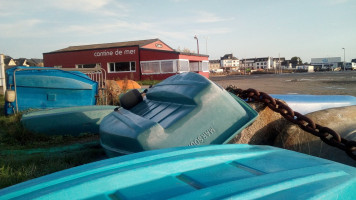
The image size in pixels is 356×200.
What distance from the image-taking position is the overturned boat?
2576 millimetres

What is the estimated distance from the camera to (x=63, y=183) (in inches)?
49.5

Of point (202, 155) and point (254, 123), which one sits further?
point (254, 123)

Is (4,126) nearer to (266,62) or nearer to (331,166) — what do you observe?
(331,166)

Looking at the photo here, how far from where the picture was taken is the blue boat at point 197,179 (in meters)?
1.15

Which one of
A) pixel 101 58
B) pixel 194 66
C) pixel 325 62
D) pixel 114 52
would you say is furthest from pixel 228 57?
pixel 101 58

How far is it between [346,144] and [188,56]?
30514 mm

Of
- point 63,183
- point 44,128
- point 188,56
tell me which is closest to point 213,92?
point 63,183

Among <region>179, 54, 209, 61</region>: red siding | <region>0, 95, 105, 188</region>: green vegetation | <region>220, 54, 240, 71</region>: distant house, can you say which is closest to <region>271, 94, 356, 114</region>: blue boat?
<region>0, 95, 105, 188</region>: green vegetation

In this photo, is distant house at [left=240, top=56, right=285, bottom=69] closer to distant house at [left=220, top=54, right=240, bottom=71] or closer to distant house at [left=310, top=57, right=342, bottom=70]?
distant house at [left=220, top=54, right=240, bottom=71]

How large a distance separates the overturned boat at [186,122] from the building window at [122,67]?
29.1 m

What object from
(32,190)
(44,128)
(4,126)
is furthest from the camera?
(4,126)

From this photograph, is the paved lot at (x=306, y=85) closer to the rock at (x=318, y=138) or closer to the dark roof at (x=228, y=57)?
the rock at (x=318, y=138)

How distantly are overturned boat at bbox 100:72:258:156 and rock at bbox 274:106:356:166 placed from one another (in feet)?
1.34

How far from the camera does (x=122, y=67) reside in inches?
1273
